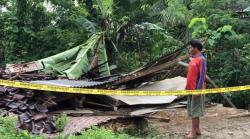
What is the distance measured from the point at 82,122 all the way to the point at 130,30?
21.2 ft

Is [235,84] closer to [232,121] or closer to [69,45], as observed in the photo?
[232,121]

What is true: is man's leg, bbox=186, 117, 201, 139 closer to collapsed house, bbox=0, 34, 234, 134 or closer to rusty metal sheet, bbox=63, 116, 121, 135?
collapsed house, bbox=0, 34, 234, 134

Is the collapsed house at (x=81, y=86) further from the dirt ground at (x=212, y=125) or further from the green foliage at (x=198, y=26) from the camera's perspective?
the green foliage at (x=198, y=26)

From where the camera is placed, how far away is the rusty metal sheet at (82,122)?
786cm

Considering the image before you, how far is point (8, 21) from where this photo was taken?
14562 millimetres

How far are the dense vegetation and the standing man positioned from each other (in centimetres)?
437

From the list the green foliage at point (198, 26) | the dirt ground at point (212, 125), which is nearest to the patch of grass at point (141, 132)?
the dirt ground at point (212, 125)

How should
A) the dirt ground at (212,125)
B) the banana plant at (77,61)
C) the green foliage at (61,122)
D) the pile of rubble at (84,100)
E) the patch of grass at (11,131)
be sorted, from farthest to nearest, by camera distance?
the banana plant at (77,61), the dirt ground at (212,125), the pile of rubble at (84,100), the green foliage at (61,122), the patch of grass at (11,131)

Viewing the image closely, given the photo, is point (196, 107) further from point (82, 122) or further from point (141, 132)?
point (82, 122)

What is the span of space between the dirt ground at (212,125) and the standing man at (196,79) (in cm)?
53

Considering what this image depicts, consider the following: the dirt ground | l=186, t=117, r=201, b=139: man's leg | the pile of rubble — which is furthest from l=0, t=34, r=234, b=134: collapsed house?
l=186, t=117, r=201, b=139: man's leg

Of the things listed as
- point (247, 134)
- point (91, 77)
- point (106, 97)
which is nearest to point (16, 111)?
point (106, 97)

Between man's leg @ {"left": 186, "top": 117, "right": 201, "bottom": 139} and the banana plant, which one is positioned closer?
man's leg @ {"left": 186, "top": 117, "right": 201, "bottom": 139}

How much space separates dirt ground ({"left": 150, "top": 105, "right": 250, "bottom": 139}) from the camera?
9.20 metres
